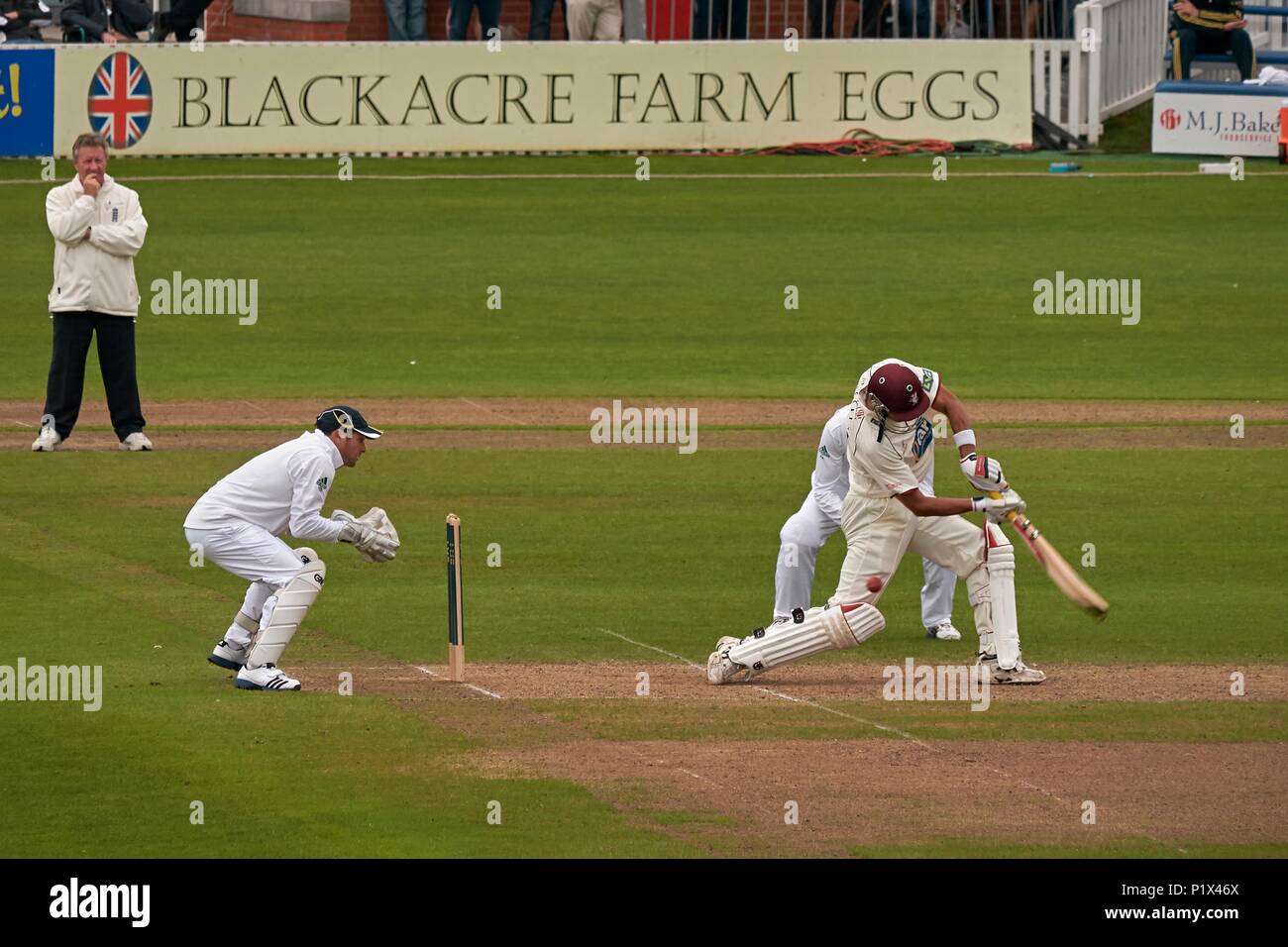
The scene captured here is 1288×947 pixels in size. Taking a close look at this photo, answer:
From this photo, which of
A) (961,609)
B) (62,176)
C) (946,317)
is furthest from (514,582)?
(62,176)

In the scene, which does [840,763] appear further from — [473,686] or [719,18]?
[719,18]

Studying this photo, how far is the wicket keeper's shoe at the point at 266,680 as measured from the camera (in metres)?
13.3

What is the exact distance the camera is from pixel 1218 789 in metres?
11.4

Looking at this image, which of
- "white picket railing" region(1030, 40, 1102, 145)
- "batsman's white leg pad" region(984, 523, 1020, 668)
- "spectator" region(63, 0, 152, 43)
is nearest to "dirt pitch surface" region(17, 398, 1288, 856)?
"batsman's white leg pad" region(984, 523, 1020, 668)

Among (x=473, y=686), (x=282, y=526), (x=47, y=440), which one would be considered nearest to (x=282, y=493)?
(x=282, y=526)

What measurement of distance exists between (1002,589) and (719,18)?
82.2ft

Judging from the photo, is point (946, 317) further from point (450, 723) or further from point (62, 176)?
point (450, 723)

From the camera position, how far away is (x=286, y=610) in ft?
42.8

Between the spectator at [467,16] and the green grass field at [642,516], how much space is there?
238 cm

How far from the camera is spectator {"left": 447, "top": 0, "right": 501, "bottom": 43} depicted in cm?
3603

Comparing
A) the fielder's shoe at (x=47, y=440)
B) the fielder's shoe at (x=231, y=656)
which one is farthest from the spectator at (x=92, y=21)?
the fielder's shoe at (x=231, y=656)

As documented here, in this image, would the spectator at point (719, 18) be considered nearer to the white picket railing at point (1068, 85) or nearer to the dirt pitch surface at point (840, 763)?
the white picket railing at point (1068, 85)

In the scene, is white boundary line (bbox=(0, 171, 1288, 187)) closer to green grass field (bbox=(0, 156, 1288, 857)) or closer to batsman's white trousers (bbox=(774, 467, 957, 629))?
green grass field (bbox=(0, 156, 1288, 857))

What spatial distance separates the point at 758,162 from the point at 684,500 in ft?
52.2
